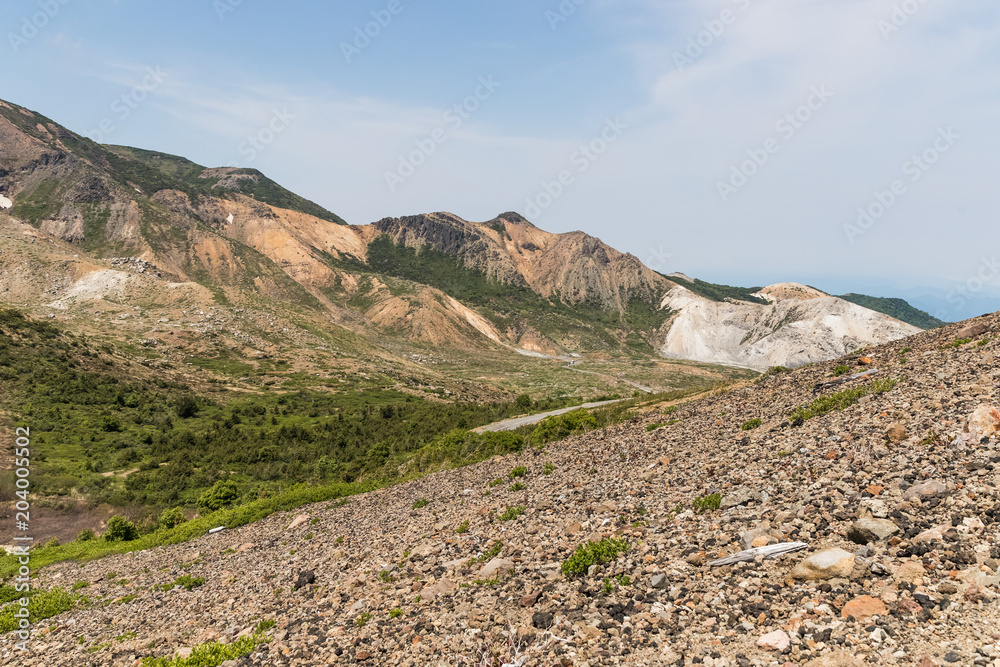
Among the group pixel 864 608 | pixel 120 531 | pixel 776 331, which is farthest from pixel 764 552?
pixel 776 331

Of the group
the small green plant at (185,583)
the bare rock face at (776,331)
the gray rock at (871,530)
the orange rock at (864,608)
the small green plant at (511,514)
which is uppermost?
the bare rock face at (776,331)

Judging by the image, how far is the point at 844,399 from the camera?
15.4 m

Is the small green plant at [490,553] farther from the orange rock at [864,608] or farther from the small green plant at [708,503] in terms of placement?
the orange rock at [864,608]

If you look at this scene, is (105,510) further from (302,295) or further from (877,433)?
(302,295)

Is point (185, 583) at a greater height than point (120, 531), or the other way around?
point (185, 583)

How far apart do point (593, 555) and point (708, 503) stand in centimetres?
318

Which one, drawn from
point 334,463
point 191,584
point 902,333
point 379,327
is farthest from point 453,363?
point 902,333

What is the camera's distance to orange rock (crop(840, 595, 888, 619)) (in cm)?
560

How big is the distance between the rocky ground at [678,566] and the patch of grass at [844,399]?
0.38 m

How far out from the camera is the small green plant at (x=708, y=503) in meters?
10.6

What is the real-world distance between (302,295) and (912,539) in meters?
159

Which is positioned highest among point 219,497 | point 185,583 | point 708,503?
point 708,503

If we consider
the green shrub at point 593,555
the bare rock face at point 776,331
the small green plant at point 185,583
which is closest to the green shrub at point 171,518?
the small green plant at point 185,583

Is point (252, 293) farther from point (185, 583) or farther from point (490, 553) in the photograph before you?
point (490, 553)
